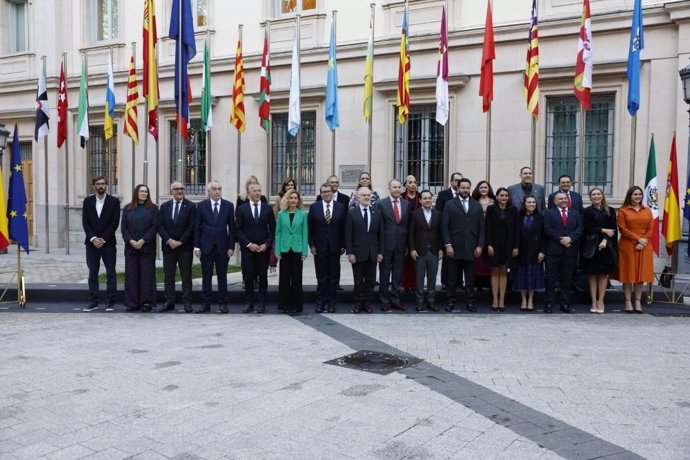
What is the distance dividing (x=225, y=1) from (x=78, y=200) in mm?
7895

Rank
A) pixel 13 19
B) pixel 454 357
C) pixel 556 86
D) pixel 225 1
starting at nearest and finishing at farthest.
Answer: pixel 454 357 → pixel 556 86 → pixel 225 1 → pixel 13 19

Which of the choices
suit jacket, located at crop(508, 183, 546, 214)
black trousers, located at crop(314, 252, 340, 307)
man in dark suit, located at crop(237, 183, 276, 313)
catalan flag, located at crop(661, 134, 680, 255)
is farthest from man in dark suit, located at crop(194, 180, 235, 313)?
catalan flag, located at crop(661, 134, 680, 255)

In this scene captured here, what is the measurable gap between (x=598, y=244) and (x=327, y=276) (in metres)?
4.01

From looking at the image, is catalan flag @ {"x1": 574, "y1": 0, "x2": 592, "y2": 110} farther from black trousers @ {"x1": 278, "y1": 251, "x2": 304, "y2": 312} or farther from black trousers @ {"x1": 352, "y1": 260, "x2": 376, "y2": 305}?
black trousers @ {"x1": 278, "y1": 251, "x2": 304, "y2": 312}

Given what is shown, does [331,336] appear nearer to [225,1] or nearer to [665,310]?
[665,310]

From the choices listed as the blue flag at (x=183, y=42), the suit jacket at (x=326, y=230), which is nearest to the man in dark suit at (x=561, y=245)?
the suit jacket at (x=326, y=230)

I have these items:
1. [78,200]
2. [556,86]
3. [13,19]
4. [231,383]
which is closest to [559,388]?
[231,383]

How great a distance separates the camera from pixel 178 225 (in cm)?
989

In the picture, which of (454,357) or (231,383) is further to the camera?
(454,357)

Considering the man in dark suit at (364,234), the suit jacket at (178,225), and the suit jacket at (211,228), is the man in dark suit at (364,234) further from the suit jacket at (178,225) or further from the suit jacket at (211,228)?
the suit jacket at (178,225)

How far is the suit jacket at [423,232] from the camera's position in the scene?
9844mm

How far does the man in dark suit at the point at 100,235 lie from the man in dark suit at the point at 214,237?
1.39m

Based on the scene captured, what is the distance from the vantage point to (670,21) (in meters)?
13.1

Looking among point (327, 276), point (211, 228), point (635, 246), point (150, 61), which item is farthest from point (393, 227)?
point (150, 61)
